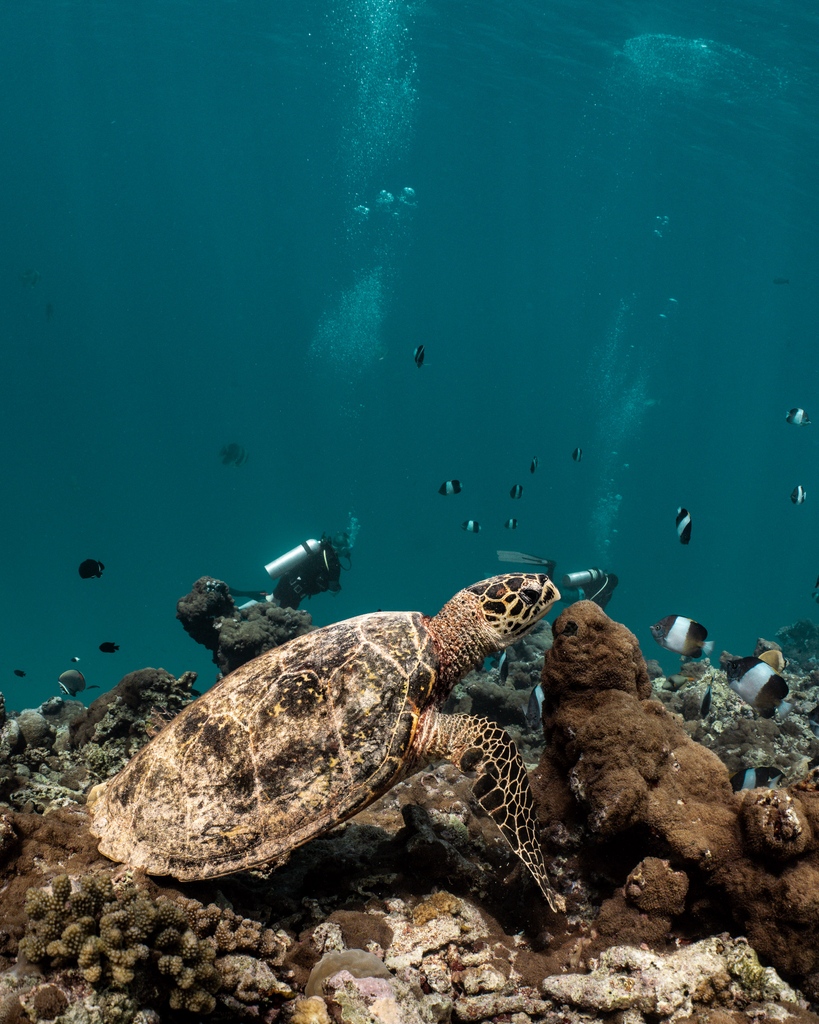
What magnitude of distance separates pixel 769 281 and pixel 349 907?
5882cm

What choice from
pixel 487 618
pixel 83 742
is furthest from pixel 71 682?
pixel 487 618

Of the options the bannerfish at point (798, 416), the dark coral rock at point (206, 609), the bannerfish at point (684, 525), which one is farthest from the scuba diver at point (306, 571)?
the bannerfish at point (798, 416)

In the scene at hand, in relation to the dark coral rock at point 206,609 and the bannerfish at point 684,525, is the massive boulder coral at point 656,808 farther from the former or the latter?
the dark coral rock at point 206,609

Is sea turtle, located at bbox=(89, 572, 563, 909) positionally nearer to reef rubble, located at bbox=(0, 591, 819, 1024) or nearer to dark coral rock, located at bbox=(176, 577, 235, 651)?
reef rubble, located at bbox=(0, 591, 819, 1024)

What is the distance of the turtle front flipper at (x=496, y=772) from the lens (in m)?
2.85

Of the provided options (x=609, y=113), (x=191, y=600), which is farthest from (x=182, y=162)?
(x=191, y=600)

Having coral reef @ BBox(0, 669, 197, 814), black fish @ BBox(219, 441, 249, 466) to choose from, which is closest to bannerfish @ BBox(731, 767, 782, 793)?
coral reef @ BBox(0, 669, 197, 814)

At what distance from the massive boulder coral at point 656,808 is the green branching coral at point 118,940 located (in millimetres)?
1867

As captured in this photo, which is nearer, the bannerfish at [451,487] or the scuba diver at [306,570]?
the scuba diver at [306,570]

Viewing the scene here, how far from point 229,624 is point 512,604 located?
6.65 m

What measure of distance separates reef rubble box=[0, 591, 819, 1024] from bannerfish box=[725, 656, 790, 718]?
2502 millimetres

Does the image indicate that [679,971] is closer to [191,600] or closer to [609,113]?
[191,600]

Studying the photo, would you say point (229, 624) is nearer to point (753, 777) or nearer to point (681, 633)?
point (681, 633)

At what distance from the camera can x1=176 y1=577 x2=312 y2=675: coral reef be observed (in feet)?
29.4
